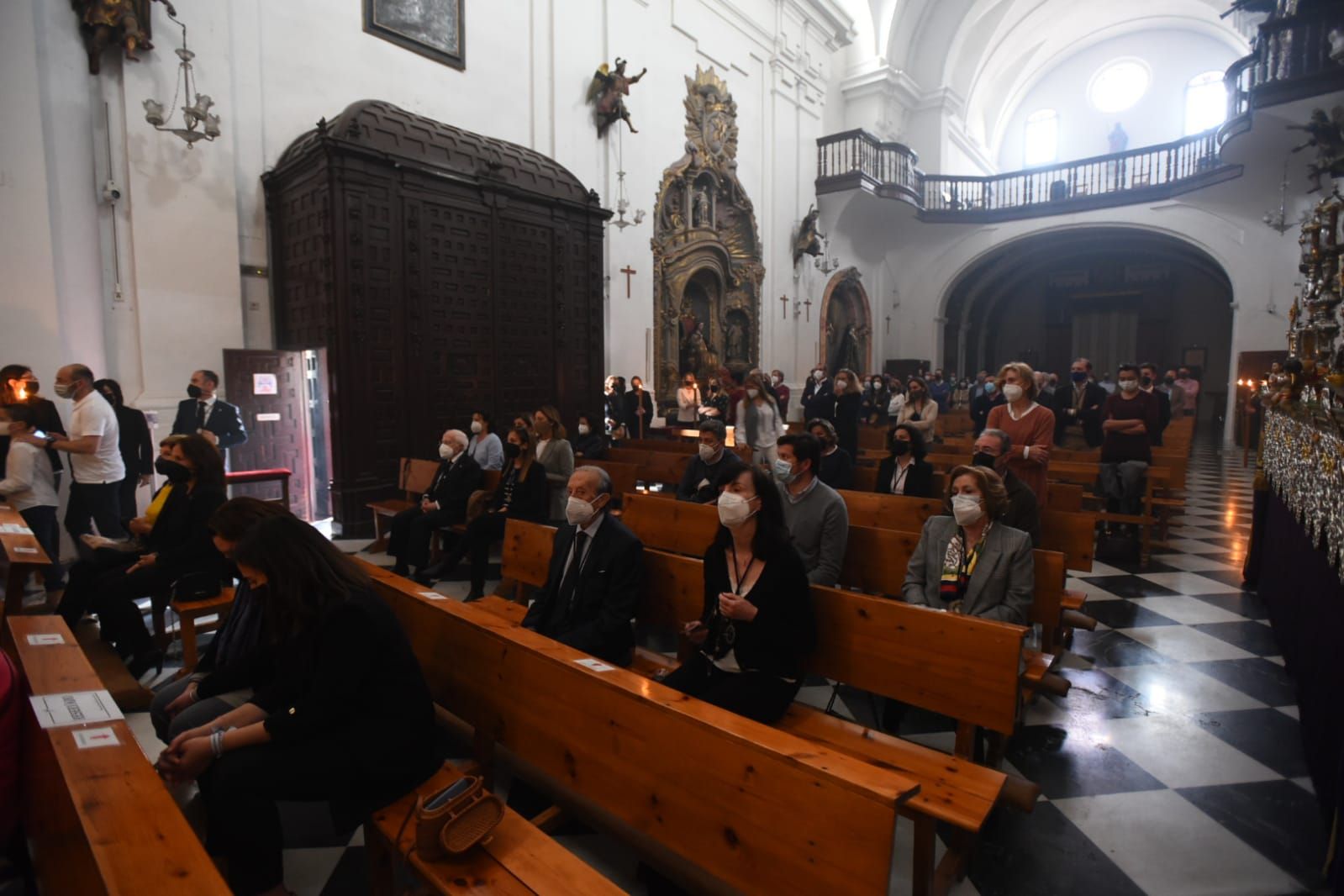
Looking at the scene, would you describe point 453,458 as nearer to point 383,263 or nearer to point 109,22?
point 383,263

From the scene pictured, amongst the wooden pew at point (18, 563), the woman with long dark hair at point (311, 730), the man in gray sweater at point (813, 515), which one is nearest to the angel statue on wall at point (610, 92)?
the man in gray sweater at point (813, 515)

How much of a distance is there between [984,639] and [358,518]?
6333mm

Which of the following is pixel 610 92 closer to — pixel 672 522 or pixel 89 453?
pixel 89 453

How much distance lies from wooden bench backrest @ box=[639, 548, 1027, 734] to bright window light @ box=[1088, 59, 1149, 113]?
27.8 metres

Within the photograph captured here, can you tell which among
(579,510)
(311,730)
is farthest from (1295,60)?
(311,730)

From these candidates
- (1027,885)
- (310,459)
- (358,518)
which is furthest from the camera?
(310,459)

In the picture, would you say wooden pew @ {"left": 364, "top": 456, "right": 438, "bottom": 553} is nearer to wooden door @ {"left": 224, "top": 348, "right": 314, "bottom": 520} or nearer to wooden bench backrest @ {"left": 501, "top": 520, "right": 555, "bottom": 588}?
wooden door @ {"left": 224, "top": 348, "right": 314, "bottom": 520}

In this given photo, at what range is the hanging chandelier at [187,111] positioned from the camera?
6309mm

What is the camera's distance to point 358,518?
7109 mm

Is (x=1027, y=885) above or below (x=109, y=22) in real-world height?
below

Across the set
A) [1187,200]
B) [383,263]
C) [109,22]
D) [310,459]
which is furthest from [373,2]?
[1187,200]

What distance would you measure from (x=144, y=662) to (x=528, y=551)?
205 centimetres

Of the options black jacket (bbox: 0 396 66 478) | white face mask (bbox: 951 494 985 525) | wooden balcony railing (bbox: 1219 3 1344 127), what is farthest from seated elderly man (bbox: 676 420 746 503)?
wooden balcony railing (bbox: 1219 3 1344 127)

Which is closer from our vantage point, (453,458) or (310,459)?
(453,458)
